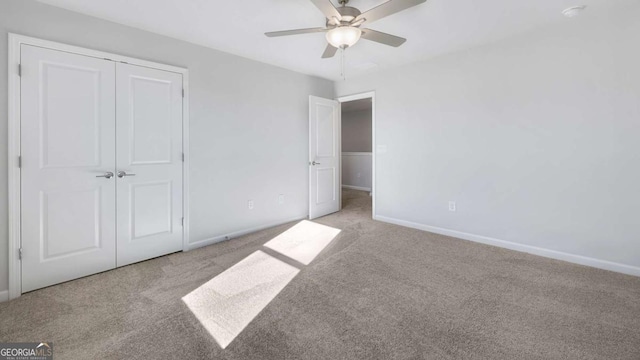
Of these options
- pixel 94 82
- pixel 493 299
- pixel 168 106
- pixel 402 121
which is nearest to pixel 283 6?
pixel 168 106

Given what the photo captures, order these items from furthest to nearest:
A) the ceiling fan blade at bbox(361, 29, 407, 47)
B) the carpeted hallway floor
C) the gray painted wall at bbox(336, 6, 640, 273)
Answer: the gray painted wall at bbox(336, 6, 640, 273) < the ceiling fan blade at bbox(361, 29, 407, 47) < the carpeted hallway floor

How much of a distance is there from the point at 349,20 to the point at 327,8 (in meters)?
0.29

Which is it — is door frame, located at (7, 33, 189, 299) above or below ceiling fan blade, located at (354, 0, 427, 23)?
below

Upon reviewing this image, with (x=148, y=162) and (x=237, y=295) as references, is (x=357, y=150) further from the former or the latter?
(x=237, y=295)

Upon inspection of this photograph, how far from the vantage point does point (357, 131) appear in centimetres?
815

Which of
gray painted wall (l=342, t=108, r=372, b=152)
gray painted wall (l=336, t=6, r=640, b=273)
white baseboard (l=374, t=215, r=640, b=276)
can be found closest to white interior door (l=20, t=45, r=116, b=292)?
gray painted wall (l=336, t=6, r=640, b=273)

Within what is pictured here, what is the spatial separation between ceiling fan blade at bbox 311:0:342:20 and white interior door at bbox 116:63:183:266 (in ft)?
6.19

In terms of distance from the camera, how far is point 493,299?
A: 2059 millimetres

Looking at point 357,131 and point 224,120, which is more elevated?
point 357,131

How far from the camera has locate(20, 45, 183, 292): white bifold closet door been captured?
7.14 feet

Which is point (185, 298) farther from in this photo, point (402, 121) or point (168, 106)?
point (402, 121)

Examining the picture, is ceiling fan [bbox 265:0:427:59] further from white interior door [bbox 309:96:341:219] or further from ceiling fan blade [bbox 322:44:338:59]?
white interior door [bbox 309:96:341:219]

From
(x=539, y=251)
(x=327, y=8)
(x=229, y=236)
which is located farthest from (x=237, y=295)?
(x=539, y=251)

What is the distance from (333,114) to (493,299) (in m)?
3.55
